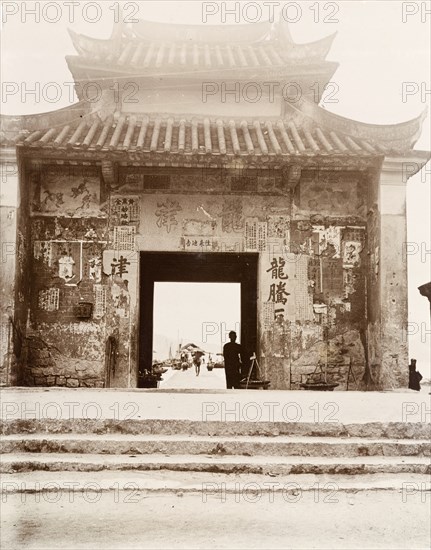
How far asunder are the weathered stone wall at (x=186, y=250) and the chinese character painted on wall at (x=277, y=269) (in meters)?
0.02

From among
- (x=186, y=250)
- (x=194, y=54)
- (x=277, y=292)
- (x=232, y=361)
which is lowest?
(x=232, y=361)

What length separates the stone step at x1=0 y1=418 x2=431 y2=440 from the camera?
550 centimetres

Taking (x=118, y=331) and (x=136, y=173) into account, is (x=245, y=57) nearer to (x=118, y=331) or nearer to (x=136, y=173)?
(x=136, y=173)

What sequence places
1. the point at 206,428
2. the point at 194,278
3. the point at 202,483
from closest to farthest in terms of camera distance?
1. the point at 202,483
2. the point at 206,428
3. the point at 194,278

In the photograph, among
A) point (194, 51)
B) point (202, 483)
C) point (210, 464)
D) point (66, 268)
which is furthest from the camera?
point (194, 51)

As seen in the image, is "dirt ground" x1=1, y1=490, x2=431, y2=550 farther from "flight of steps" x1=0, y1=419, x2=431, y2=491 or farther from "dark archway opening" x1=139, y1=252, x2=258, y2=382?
"dark archway opening" x1=139, y1=252, x2=258, y2=382

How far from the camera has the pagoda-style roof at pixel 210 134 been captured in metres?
9.33

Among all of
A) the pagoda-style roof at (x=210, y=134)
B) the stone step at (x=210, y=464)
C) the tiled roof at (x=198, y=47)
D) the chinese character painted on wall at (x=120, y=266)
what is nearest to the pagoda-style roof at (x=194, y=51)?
the tiled roof at (x=198, y=47)

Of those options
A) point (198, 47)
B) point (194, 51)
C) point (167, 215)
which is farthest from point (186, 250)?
point (198, 47)

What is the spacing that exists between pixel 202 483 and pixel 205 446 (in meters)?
0.59

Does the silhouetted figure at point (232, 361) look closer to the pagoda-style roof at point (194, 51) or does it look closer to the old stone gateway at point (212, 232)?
the old stone gateway at point (212, 232)

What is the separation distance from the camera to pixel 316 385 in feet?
31.2

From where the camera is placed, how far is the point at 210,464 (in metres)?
4.96

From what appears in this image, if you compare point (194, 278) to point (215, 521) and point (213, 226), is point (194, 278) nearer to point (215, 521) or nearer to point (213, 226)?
point (213, 226)
